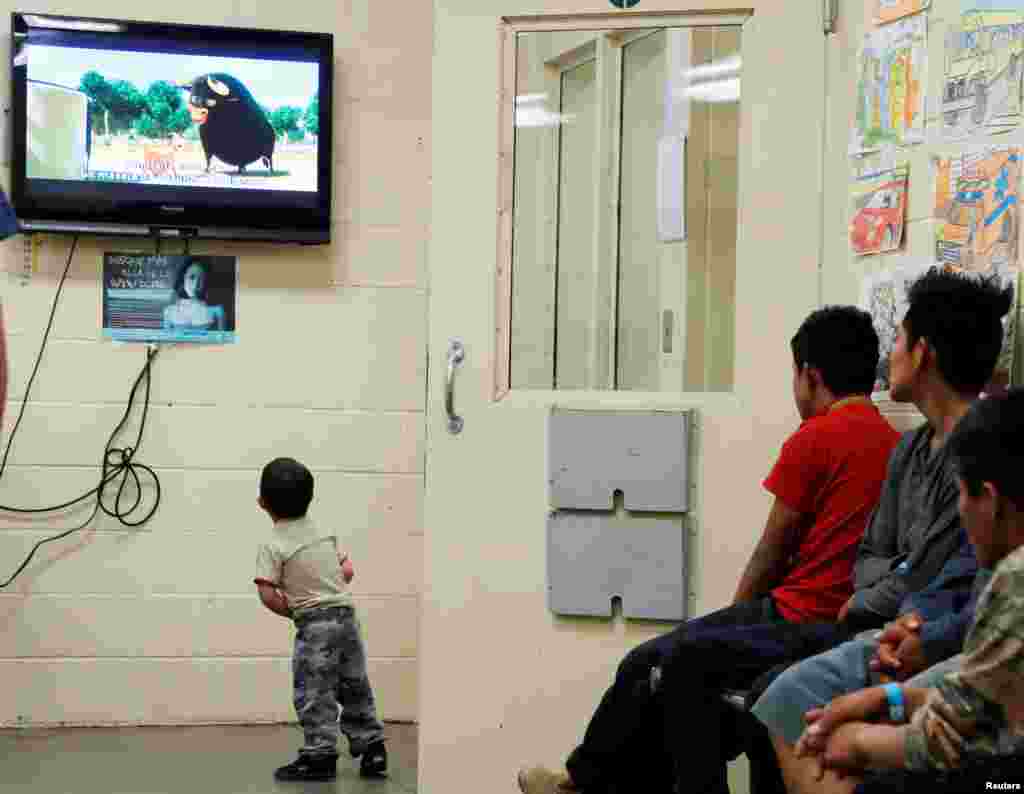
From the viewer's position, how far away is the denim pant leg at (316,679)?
13.5 feet

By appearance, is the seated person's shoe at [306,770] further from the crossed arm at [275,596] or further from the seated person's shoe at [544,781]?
the seated person's shoe at [544,781]

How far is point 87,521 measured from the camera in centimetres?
484

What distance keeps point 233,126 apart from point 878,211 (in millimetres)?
2433

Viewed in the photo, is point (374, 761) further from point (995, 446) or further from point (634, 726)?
point (995, 446)

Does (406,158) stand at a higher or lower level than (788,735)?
higher

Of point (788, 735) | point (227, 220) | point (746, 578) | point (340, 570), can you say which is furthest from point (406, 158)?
point (788, 735)

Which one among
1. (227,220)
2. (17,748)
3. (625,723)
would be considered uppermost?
(227,220)

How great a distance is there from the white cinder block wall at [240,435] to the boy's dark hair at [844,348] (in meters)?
2.12

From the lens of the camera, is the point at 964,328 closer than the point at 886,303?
Yes

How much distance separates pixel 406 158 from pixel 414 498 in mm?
1115

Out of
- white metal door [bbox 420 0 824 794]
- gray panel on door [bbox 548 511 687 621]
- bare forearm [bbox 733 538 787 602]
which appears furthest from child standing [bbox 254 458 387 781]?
bare forearm [bbox 733 538 787 602]

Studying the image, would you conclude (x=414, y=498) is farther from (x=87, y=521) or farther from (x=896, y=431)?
(x=896, y=431)

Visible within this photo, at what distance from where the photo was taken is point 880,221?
3.14 meters

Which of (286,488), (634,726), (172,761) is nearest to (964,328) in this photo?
(634,726)
